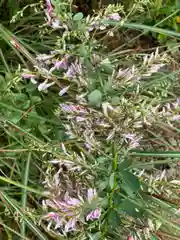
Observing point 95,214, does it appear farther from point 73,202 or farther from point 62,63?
point 62,63

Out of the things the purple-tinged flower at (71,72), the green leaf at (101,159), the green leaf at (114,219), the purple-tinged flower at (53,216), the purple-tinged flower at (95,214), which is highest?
the purple-tinged flower at (71,72)

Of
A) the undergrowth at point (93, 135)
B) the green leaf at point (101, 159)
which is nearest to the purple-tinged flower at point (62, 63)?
the undergrowth at point (93, 135)

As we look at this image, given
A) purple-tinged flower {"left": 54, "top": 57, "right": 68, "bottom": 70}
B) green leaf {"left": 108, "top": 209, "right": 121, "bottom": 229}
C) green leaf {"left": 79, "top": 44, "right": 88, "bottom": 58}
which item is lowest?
green leaf {"left": 108, "top": 209, "right": 121, "bottom": 229}

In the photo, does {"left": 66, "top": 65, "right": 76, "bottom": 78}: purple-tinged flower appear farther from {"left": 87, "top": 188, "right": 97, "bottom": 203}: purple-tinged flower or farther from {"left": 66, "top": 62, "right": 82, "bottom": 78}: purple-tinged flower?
{"left": 87, "top": 188, "right": 97, "bottom": 203}: purple-tinged flower

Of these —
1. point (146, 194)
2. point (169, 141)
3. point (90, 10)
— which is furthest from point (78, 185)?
point (90, 10)

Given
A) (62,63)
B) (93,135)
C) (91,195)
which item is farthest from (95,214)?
(62,63)

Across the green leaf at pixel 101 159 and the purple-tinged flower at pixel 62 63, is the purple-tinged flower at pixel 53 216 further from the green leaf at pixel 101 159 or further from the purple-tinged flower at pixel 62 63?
the purple-tinged flower at pixel 62 63

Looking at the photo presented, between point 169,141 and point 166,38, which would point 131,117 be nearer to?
point 169,141

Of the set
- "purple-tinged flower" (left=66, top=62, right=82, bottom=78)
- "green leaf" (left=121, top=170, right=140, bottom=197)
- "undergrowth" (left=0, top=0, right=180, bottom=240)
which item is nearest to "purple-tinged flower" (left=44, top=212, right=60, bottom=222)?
"undergrowth" (left=0, top=0, right=180, bottom=240)

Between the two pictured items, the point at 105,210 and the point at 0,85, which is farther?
the point at 0,85
